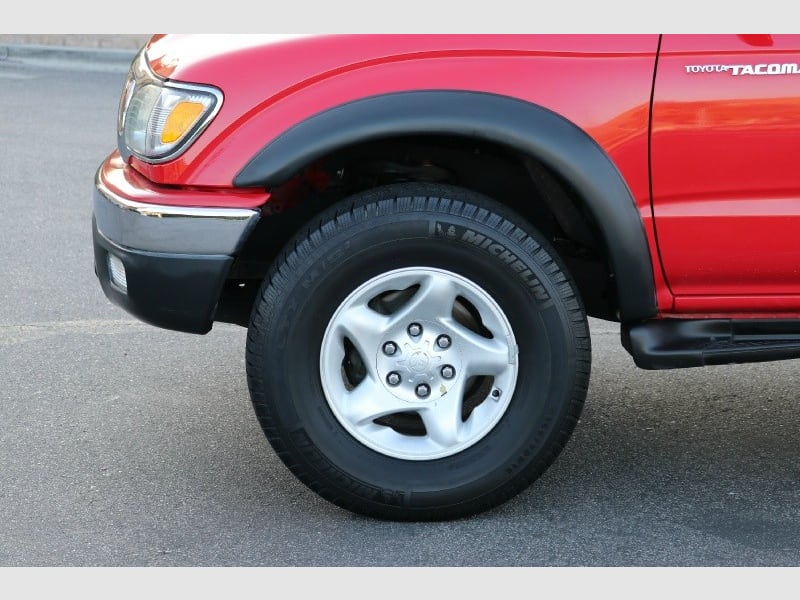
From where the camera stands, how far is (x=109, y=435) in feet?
13.3

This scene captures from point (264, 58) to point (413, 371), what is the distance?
3.09ft

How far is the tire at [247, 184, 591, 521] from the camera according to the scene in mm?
3262

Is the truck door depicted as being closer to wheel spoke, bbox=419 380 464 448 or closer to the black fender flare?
the black fender flare

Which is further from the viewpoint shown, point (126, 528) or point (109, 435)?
point (109, 435)

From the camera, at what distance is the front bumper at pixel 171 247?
10.6 ft

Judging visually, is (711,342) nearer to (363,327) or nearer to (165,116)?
(363,327)

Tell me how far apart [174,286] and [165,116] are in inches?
18.0

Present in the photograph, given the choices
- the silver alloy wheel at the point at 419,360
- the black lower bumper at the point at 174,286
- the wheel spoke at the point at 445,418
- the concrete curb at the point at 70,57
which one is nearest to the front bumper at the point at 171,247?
the black lower bumper at the point at 174,286

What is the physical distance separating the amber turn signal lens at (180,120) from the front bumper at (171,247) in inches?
5.7

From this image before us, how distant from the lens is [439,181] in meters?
3.61

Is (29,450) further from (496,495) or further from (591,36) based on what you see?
(591,36)

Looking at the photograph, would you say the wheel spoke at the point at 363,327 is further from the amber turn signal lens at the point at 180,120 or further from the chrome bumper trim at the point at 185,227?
the amber turn signal lens at the point at 180,120

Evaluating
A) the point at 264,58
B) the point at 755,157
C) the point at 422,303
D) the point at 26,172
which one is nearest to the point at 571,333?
the point at 422,303


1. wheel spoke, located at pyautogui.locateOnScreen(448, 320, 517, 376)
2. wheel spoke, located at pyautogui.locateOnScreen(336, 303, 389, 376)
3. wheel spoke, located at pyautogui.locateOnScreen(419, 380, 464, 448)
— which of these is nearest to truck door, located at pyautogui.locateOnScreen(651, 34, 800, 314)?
wheel spoke, located at pyautogui.locateOnScreen(448, 320, 517, 376)
